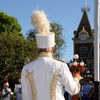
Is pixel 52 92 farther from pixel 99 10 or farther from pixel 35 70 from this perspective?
pixel 99 10

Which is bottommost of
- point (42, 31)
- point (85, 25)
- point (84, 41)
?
point (42, 31)

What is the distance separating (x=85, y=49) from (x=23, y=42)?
2023 centimetres

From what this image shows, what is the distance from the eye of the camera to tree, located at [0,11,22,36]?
Result: 42.3 meters

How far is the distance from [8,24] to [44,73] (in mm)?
39119

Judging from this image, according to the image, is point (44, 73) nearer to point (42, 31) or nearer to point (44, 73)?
point (44, 73)

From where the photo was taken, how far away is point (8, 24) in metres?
43.1

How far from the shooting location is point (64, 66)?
4.66 meters

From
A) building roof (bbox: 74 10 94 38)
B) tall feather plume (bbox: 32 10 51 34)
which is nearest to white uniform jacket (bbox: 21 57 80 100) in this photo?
tall feather plume (bbox: 32 10 51 34)

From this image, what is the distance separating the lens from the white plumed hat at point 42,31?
469 centimetres

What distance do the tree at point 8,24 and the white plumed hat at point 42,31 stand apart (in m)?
37.9

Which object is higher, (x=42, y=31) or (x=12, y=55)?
(x=42, y=31)

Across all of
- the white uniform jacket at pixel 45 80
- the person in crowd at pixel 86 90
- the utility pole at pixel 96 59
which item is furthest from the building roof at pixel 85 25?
the white uniform jacket at pixel 45 80

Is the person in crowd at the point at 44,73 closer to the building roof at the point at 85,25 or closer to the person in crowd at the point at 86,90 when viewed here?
the person in crowd at the point at 86,90

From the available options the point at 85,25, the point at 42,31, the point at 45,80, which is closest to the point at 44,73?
the point at 45,80
